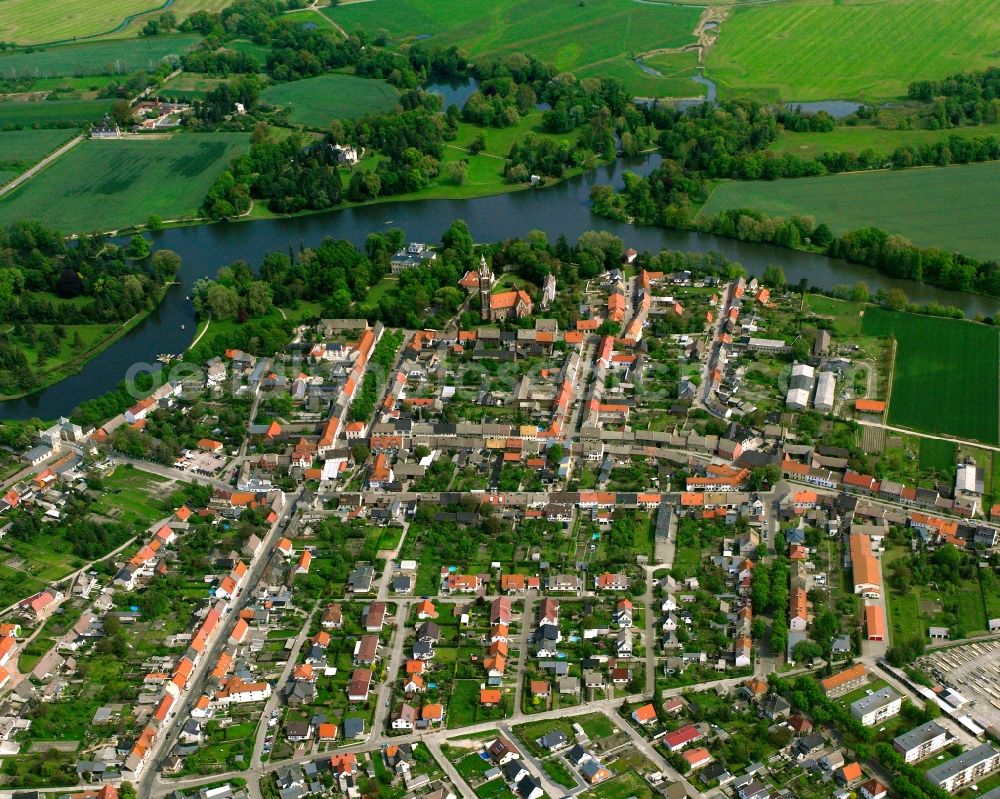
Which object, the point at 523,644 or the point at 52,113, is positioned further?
the point at 52,113

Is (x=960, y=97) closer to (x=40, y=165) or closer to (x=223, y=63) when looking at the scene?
(x=223, y=63)

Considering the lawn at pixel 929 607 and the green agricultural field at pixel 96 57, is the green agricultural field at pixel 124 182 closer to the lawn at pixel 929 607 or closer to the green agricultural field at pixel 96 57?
the green agricultural field at pixel 96 57

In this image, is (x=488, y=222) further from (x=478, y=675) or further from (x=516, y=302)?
(x=478, y=675)

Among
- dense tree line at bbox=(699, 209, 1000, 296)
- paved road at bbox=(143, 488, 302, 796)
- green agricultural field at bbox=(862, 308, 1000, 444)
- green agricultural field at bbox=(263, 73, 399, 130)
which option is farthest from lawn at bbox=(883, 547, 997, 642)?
green agricultural field at bbox=(263, 73, 399, 130)

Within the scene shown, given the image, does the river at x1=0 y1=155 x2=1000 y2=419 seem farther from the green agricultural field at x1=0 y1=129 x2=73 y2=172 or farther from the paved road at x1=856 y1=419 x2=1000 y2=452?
the green agricultural field at x1=0 y1=129 x2=73 y2=172

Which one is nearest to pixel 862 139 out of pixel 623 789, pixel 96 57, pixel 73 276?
pixel 73 276

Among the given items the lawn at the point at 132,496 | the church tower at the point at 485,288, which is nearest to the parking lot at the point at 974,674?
the lawn at the point at 132,496

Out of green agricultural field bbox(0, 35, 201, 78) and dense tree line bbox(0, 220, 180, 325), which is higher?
green agricultural field bbox(0, 35, 201, 78)
